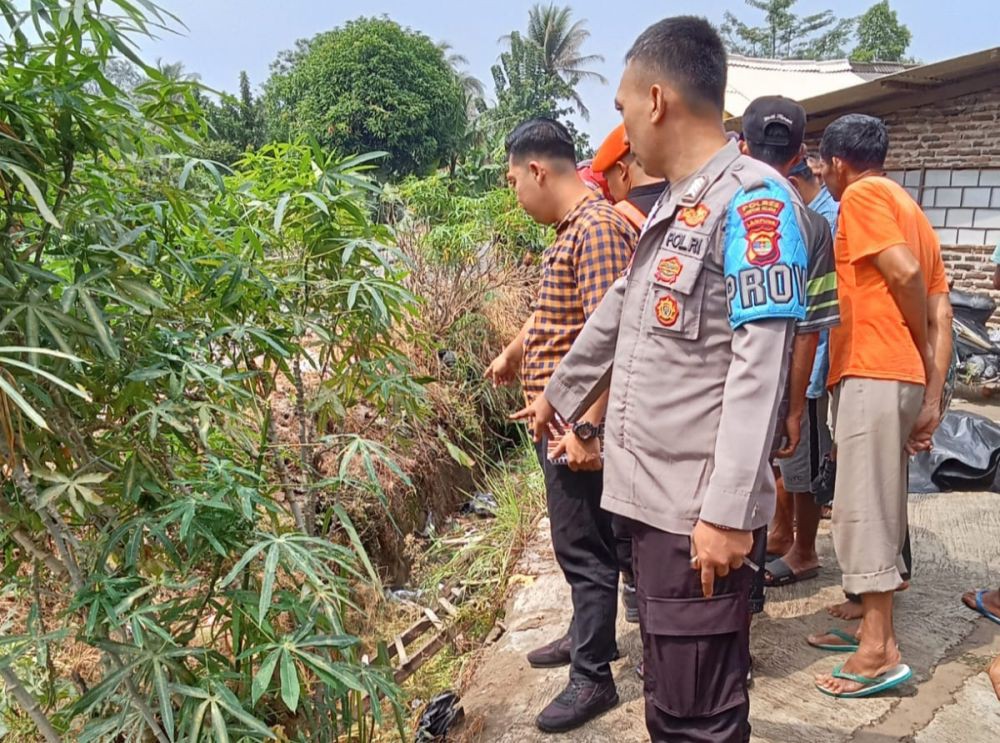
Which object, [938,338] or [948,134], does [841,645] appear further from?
[948,134]

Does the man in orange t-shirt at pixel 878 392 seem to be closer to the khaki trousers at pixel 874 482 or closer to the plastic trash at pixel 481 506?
the khaki trousers at pixel 874 482

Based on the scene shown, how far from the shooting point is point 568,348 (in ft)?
7.09

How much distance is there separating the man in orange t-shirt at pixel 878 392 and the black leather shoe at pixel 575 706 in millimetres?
683

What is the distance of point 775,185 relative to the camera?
136 cm

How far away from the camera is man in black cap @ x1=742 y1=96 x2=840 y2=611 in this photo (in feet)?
6.93

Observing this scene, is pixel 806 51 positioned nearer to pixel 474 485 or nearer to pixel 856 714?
pixel 474 485

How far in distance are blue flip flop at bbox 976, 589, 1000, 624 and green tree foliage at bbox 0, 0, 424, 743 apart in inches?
87.9

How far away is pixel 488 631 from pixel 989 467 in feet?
8.18

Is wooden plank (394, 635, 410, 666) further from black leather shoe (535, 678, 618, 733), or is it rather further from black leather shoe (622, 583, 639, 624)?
black leather shoe (535, 678, 618, 733)

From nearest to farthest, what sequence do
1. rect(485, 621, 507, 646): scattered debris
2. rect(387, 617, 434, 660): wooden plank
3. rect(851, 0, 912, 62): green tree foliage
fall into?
1. rect(485, 621, 507, 646): scattered debris
2. rect(387, 617, 434, 660): wooden plank
3. rect(851, 0, 912, 62): green tree foliage

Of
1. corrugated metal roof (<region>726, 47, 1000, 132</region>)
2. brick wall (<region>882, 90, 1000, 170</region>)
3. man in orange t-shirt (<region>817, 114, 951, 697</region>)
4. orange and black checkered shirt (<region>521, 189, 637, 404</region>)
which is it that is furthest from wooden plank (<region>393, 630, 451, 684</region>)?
brick wall (<region>882, 90, 1000, 170</region>)

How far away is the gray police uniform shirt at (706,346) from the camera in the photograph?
1301 millimetres

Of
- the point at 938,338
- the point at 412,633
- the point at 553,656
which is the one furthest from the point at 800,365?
the point at 412,633

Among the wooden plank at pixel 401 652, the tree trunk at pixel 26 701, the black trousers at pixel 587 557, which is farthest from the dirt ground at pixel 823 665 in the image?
the tree trunk at pixel 26 701
